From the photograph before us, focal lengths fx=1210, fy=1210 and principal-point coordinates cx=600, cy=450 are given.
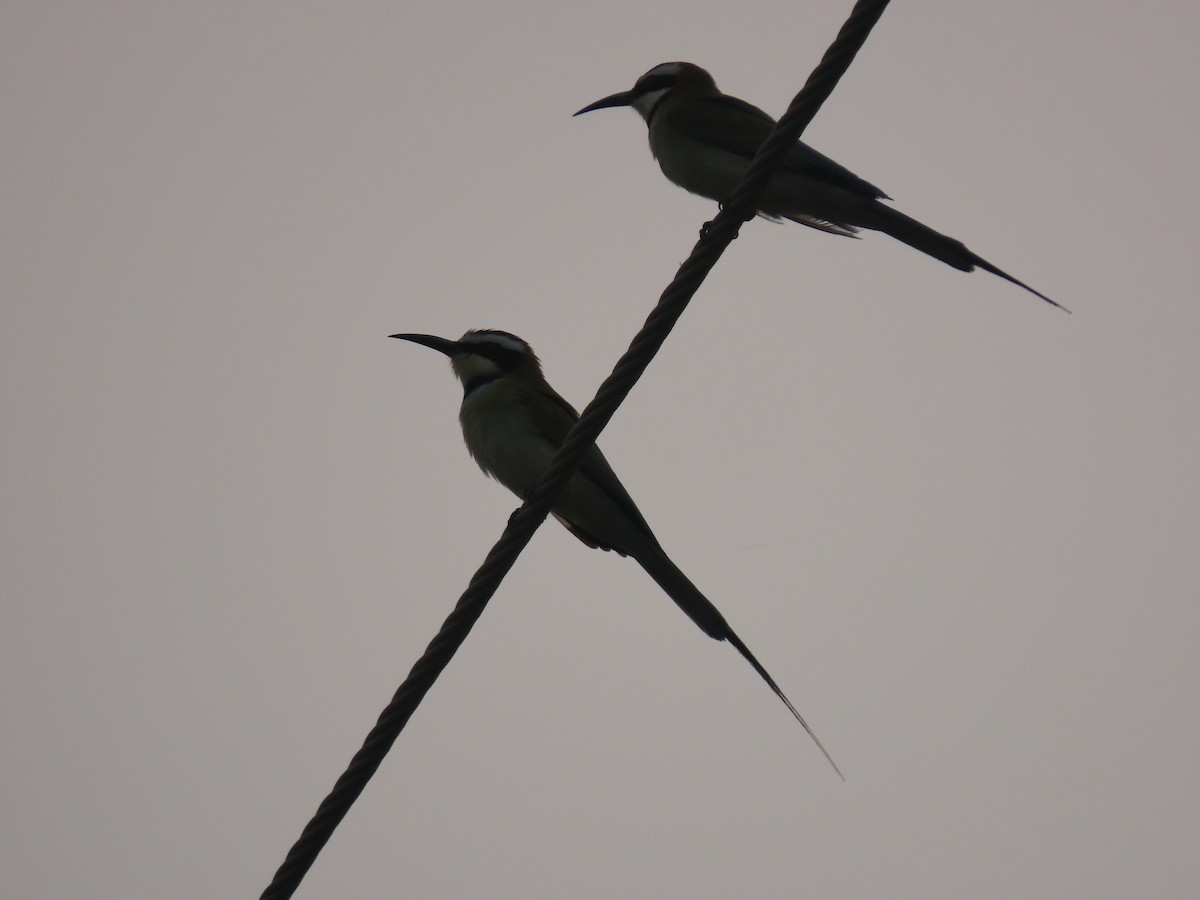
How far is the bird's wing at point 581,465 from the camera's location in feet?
12.4

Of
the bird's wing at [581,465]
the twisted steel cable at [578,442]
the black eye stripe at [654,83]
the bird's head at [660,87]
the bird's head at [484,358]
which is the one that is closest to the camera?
the twisted steel cable at [578,442]

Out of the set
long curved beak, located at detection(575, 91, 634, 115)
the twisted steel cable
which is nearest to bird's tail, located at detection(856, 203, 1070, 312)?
the twisted steel cable

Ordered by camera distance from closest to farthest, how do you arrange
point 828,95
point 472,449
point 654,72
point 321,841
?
point 321,841 → point 828,95 → point 472,449 → point 654,72

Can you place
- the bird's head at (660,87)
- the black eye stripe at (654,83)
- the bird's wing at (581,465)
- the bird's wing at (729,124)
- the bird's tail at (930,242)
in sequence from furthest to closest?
the black eye stripe at (654,83) < the bird's head at (660,87) < the bird's wing at (729,124) < the bird's wing at (581,465) < the bird's tail at (930,242)

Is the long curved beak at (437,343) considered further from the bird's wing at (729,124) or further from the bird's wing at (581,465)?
the bird's wing at (729,124)

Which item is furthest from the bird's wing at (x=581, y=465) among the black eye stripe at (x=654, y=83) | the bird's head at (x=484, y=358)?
the black eye stripe at (x=654, y=83)

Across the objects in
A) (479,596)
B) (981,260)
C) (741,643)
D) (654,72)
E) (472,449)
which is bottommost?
(479,596)

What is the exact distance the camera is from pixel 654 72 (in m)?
5.17

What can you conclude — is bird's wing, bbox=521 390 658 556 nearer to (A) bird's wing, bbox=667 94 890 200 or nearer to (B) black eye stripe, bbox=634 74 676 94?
(A) bird's wing, bbox=667 94 890 200

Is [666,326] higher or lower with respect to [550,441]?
lower

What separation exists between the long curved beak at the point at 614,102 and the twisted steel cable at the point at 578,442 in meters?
2.90

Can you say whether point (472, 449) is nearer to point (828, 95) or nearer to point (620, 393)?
point (620, 393)

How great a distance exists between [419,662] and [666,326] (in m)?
0.82

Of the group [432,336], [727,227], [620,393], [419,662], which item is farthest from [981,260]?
[432,336]
